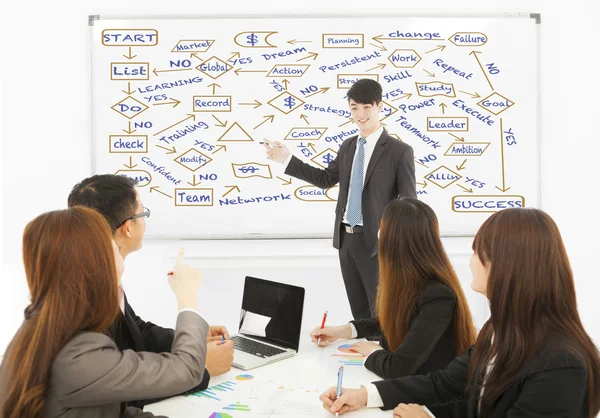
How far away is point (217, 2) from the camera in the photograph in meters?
3.38

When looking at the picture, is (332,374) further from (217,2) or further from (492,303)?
(217,2)

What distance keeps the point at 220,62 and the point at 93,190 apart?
196 cm

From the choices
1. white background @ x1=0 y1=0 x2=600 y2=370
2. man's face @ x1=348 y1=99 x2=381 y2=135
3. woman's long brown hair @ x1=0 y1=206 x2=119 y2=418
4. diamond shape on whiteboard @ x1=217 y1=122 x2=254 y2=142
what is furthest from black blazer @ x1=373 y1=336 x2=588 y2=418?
diamond shape on whiteboard @ x1=217 y1=122 x2=254 y2=142

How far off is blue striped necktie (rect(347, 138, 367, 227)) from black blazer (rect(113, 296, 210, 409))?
130 cm

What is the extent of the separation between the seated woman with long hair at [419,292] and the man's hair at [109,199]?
0.75 meters

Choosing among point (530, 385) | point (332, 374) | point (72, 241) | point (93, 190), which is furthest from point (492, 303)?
point (93, 190)

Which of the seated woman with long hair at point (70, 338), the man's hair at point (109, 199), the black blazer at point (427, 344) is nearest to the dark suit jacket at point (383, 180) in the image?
the black blazer at point (427, 344)

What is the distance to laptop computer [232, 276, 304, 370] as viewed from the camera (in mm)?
1719

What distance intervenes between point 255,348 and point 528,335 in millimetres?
850

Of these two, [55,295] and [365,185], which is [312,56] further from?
[55,295]

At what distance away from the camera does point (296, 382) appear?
1512 millimetres

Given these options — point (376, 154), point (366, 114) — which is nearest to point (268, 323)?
point (376, 154)

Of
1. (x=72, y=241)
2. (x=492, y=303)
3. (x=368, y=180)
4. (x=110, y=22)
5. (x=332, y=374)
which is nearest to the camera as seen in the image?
(x=72, y=241)

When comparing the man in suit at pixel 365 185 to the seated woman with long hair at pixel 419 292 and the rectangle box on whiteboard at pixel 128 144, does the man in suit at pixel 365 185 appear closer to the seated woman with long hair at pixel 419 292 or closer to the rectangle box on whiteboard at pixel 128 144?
the rectangle box on whiteboard at pixel 128 144
